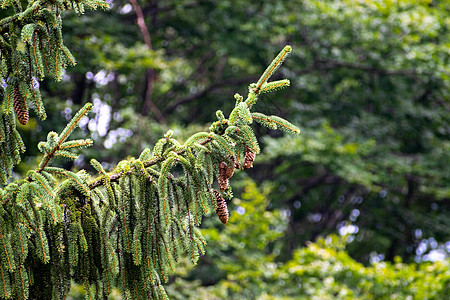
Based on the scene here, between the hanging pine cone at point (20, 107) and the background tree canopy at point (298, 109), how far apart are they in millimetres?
4084

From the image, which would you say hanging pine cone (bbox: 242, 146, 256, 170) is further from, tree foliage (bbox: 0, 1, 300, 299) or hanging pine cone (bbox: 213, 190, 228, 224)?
hanging pine cone (bbox: 213, 190, 228, 224)

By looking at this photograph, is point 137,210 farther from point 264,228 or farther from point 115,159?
point 115,159

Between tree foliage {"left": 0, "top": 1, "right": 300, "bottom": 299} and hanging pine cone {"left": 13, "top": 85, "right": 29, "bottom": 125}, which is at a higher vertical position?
hanging pine cone {"left": 13, "top": 85, "right": 29, "bottom": 125}

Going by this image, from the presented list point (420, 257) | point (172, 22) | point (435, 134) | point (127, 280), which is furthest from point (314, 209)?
point (127, 280)

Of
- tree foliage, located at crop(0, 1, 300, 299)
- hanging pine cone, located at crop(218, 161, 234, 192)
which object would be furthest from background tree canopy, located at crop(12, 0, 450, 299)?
hanging pine cone, located at crop(218, 161, 234, 192)

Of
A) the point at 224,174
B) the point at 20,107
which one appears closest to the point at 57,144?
the point at 20,107

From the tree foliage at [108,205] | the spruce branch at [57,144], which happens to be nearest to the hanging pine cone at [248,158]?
the tree foliage at [108,205]

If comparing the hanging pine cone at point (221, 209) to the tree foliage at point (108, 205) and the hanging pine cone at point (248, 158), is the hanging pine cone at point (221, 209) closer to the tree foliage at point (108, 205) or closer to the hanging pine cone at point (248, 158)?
the tree foliage at point (108, 205)

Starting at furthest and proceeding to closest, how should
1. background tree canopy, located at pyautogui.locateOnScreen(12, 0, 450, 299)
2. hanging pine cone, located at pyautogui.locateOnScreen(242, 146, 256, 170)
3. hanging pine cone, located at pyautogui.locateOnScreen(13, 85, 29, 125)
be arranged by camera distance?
background tree canopy, located at pyautogui.locateOnScreen(12, 0, 450, 299) < hanging pine cone, located at pyautogui.locateOnScreen(13, 85, 29, 125) < hanging pine cone, located at pyautogui.locateOnScreen(242, 146, 256, 170)

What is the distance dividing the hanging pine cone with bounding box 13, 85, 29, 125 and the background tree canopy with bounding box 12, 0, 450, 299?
4084 millimetres

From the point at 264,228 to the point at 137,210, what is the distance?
18.1ft

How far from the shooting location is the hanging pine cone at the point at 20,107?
2427 millimetres

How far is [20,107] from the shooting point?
244 cm

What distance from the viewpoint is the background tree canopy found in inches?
298
